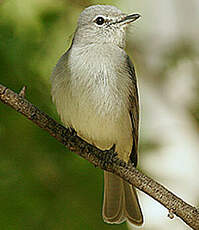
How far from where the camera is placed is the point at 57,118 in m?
3.13

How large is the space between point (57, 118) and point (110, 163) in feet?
2.57

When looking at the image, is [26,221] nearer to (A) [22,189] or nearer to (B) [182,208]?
(A) [22,189]

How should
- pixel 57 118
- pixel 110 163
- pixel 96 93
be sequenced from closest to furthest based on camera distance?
pixel 110 163
pixel 96 93
pixel 57 118

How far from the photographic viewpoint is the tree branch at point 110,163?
84.9 inches

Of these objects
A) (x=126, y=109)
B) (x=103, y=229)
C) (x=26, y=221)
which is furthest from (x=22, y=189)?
(x=126, y=109)

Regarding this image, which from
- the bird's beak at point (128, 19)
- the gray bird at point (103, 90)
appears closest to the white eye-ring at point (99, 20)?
the gray bird at point (103, 90)

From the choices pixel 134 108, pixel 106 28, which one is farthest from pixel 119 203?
pixel 106 28

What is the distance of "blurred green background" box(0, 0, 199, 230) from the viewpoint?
2.77 metres

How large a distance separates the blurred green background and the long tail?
0.07 m

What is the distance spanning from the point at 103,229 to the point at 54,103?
2.80 ft

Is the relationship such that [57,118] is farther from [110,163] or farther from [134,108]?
[110,163]

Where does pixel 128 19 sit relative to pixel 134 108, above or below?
above

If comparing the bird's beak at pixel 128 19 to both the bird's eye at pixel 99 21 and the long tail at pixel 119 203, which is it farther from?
the long tail at pixel 119 203

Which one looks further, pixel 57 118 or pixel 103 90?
pixel 57 118
